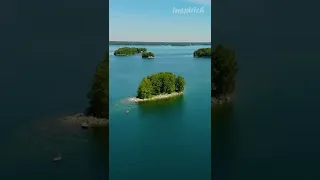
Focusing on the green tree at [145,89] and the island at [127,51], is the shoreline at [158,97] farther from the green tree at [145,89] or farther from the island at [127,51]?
the island at [127,51]

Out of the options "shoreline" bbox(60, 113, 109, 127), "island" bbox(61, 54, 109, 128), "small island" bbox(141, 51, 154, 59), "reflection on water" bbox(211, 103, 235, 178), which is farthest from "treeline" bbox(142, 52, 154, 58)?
"shoreline" bbox(60, 113, 109, 127)

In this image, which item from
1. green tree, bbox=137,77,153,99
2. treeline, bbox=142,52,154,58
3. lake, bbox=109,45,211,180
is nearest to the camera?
lake, bbox=109,45,211,180

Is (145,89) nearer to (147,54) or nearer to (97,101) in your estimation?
(147,54)

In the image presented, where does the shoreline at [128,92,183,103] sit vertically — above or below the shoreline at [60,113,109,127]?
above

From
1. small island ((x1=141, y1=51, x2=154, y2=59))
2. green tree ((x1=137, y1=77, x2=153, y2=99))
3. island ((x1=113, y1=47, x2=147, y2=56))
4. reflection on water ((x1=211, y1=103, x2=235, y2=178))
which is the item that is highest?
island ((x1=113, y1=47, x2=147, y2=56))

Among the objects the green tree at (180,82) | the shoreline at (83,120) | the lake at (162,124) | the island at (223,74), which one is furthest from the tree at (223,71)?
the shoreline at (83,120)

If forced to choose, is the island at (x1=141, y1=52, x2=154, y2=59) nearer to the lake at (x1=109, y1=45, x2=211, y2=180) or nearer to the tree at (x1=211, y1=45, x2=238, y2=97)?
the lake at (x1=109, y1=45, x2=211, y2=180)

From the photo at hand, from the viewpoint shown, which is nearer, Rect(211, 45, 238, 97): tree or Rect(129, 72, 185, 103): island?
Rect(129, 72, 185, 103): island

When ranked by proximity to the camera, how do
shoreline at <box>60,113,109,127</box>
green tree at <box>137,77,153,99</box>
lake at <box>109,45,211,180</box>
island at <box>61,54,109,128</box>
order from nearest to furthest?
lake at <box>109,45,211,180</box> → green tree at <box>137,77,153,99</box> → shoreline at <box>60,113,109,127</box> → island at <box>61,54,109,128</box>
